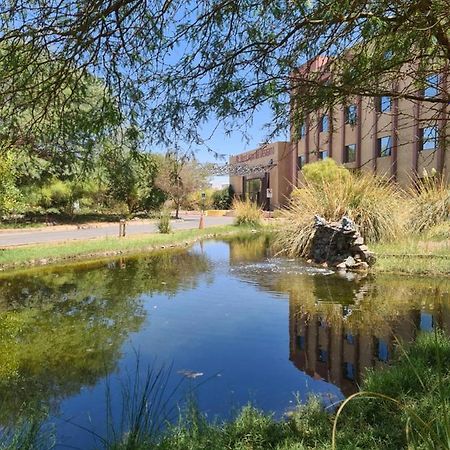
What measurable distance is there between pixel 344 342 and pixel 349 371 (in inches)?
37.4

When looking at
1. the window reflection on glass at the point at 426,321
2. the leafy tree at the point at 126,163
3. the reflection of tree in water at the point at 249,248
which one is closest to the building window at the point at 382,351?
the window reflection on glass at the point at 426,321

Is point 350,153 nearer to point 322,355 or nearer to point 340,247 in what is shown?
point 340,247

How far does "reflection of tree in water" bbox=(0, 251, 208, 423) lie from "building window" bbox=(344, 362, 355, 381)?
261 cm

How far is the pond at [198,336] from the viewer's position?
4.69 metres

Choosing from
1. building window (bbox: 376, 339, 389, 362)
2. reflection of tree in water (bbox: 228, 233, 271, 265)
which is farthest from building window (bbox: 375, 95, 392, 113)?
reflection of tree in water (bbox: 228, 233, 271, 265)

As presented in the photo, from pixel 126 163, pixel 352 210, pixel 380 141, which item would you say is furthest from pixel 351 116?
pixel 380 141

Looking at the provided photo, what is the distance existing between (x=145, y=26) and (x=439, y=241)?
1294 centimetres

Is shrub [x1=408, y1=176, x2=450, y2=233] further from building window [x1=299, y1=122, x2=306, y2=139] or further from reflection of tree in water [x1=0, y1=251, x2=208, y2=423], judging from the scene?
building window [x1=299, y1=122, x2=306, y2=139]

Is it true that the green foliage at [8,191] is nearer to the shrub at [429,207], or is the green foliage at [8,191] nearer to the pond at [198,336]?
the pond at [198,336]

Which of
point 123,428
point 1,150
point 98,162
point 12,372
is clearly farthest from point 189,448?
point 12,372

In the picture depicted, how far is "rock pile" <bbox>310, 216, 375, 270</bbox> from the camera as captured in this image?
12.1 meters

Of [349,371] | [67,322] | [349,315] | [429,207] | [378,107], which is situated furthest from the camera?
[429,207]

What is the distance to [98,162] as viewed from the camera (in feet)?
11.5

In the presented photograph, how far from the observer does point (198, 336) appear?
22.0 feet
